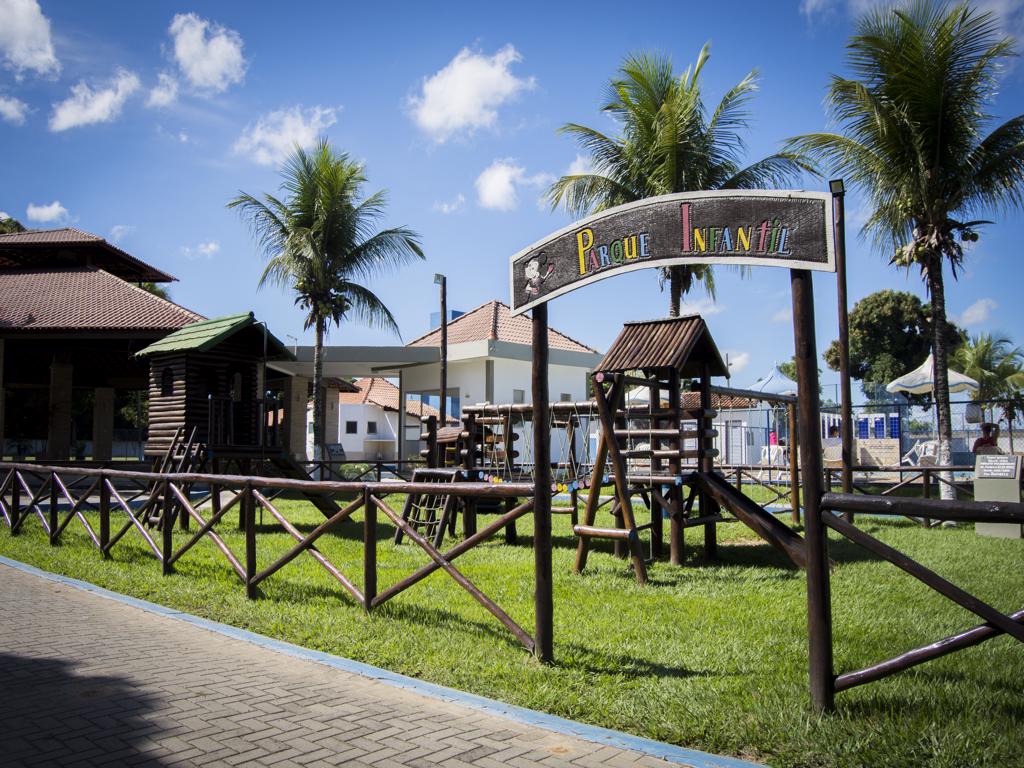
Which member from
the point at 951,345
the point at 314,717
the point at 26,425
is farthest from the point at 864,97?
the point at 26,425

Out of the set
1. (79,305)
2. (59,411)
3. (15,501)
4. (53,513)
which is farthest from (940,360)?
(59,411)

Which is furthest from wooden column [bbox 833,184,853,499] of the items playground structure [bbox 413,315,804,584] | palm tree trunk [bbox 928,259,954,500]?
Result: playground structure [bbox 413,315,804,584]

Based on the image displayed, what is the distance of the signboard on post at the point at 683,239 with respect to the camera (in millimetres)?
4508

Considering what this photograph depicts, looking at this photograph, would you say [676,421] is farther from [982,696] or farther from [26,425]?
[26,425]

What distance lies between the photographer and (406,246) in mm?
26047

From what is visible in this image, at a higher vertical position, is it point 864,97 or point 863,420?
point 864,97

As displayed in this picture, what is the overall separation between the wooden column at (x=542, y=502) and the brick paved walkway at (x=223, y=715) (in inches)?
38.6

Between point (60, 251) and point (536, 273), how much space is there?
95.9 feet

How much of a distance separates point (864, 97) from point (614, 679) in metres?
15.1

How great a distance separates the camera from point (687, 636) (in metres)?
6.14

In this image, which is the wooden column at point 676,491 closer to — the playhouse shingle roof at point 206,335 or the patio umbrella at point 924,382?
the playhouse shingle roof at point 206,335

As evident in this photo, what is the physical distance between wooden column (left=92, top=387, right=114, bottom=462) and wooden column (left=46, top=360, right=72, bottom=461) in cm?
262

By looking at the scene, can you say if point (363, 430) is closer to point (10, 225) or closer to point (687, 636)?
point (10, 225)

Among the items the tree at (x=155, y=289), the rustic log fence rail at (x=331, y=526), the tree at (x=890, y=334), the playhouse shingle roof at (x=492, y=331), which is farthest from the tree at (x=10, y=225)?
the tree at (x=890, y=334)
